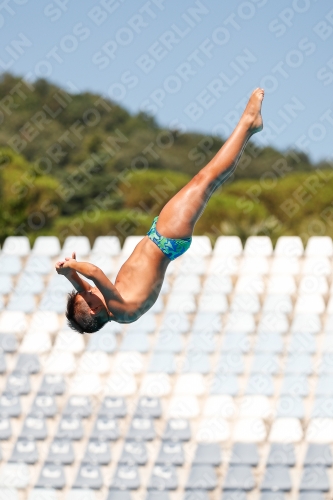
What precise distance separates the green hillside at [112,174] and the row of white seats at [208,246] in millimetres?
3951

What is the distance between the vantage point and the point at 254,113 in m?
5.79

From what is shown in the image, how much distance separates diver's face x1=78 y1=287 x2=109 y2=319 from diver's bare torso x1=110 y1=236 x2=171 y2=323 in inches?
4.1

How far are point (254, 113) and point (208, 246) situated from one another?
27.3 ft

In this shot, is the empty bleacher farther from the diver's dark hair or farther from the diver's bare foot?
the diver's bare foot

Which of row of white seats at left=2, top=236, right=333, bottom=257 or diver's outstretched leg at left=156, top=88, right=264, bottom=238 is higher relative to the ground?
diver's outstretched leg at left=156, top=88, right=264, bottom=238

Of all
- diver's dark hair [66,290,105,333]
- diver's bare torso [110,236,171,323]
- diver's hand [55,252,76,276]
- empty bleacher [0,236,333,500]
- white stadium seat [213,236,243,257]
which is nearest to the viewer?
diver's hand [55,252,76,276]

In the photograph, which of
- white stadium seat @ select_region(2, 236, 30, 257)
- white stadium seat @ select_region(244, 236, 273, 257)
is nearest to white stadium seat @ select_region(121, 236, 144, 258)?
white stadium seat @ select_region(2, 236, 30, 257)

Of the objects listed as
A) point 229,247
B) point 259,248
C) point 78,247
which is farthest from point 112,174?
point 259,248

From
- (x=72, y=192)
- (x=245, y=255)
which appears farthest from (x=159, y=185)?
(x=245, y=255)

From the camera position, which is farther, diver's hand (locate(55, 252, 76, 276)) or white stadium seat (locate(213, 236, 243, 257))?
white stadium seat (locate(213, 236, 243, 257))

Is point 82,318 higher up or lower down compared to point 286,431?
higher up

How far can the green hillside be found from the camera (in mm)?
24891

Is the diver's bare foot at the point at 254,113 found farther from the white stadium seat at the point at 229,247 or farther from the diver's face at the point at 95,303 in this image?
the white stadium seat at the point at 229,247

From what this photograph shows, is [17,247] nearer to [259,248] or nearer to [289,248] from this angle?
[259,248]
